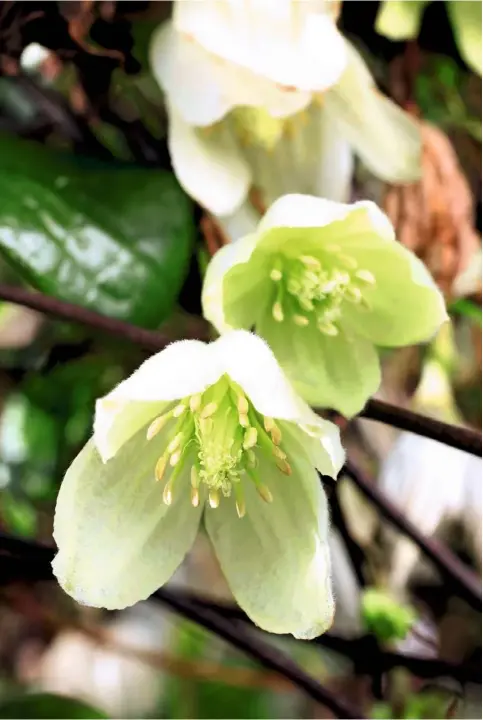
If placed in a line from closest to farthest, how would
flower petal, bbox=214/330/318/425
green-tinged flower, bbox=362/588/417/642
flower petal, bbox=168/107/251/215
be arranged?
1. flower petal, bbox=214/330/318/425
2. flower petal, bbox=168/107/251/215
3. green-tinged flower, bbox=362/588/417/642

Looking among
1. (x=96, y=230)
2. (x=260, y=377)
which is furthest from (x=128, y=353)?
(x=260, y=377)

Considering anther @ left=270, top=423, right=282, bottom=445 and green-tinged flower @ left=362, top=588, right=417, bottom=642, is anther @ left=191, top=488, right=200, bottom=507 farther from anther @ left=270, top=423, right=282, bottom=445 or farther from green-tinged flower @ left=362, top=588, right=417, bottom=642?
green-tinged flower @ left=362, top=588, right=417, bottom=642

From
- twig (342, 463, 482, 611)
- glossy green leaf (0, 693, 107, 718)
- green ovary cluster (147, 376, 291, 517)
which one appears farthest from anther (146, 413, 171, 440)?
glossy green leaf (0, 693, 107, 718)

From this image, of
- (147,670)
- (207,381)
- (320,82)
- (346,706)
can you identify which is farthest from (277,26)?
(147,670)

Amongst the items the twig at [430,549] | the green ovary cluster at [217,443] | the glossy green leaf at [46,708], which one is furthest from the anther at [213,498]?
the glossy green leaf at [46,708]

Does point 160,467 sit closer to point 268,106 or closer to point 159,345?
point 159,345

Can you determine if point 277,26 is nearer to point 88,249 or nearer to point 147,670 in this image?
point 88,249
